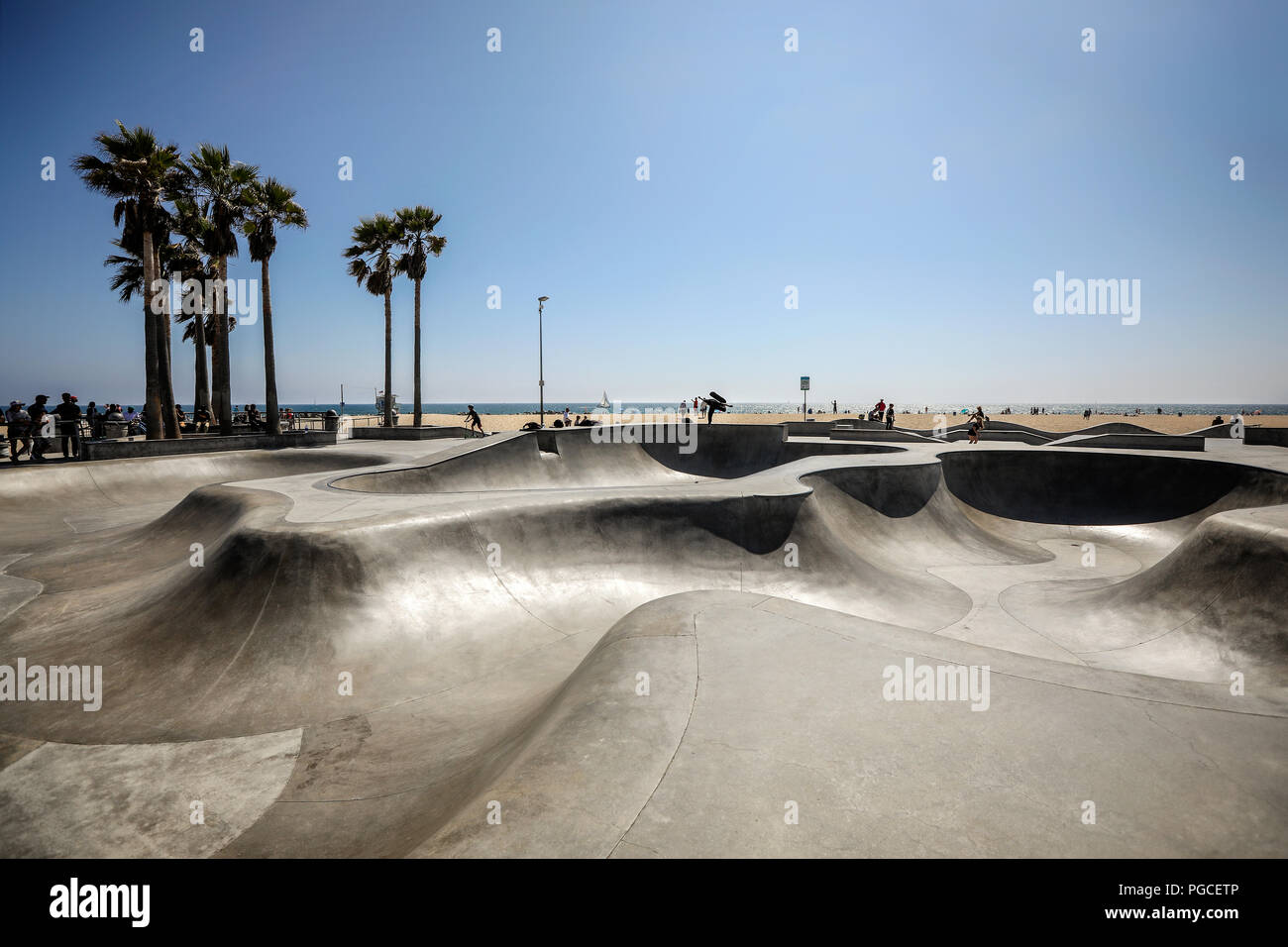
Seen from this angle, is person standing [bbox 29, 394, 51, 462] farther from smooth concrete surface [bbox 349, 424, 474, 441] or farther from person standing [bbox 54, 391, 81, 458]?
smooth concrete surface [bbox 349, 424, 474, 441]

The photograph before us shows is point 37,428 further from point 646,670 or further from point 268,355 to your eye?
point 646,670

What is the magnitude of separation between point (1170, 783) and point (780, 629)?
2.47 meters

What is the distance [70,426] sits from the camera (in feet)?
58.1

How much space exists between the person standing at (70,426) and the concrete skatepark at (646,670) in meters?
3.86

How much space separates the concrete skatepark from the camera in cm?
264

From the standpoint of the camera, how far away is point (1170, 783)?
2.75 metres

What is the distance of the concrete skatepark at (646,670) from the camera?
8.68ft

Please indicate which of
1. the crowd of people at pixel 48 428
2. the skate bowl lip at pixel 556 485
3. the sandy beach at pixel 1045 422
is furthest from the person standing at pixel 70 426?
the sandy beach at pixel 1045 422

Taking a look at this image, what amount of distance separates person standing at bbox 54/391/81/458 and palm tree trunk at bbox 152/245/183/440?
274cm

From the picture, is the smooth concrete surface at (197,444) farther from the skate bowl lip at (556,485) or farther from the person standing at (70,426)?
the skate bowl lip at (556,485)

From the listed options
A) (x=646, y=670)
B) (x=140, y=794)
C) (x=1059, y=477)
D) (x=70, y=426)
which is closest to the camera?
(x=646, y=670)

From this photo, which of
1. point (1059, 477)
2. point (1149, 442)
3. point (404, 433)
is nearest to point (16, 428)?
point (404, 433)

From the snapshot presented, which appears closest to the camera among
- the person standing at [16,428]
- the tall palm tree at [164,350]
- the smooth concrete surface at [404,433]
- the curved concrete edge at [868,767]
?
the curved concrete edge at [868,767]

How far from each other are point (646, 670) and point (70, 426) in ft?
75.4
